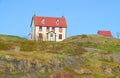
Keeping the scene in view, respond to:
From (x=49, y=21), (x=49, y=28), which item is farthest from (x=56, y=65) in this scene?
(x=49, y=21)

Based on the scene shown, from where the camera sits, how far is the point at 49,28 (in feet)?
471

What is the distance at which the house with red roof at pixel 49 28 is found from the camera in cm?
14200

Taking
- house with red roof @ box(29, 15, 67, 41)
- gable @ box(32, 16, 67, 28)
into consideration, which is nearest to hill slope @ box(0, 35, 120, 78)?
house with red roof @ box(29, 15, 67, 41)

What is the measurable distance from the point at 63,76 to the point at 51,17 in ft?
287

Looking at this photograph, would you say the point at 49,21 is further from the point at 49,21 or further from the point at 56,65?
the point at 56,65

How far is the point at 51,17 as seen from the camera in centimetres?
14738

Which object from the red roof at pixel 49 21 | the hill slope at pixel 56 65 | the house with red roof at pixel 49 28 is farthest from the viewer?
the red roof at pixel 49 21

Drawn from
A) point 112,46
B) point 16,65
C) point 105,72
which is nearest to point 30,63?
point 16,65

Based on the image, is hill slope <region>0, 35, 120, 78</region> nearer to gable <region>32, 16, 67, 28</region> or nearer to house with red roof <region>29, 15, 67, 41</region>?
house with red roof <region>29, 15, 67, 41</region>

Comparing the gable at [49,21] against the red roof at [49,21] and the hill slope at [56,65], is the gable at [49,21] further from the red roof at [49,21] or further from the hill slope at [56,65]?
the hill slope at [56,65]

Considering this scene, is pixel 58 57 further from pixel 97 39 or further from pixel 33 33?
pixel 33 33

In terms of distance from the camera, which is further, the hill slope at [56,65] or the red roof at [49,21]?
the red roof at [49,21]

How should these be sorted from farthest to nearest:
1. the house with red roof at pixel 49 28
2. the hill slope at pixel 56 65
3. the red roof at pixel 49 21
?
the red roof at pixel 49 21, the house with red roof at pixel 49 28, the hill slope at pixel 56 65

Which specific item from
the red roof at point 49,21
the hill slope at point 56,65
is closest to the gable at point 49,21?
the red roof at point 49,21
